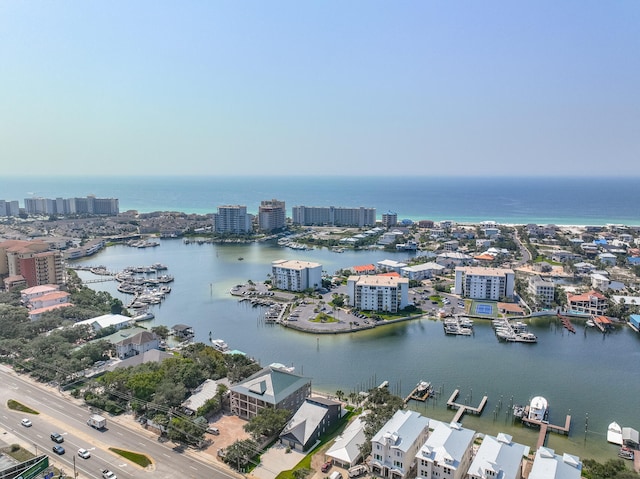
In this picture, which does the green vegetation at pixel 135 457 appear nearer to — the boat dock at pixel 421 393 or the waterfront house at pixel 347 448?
the waterfront house at pixel 347 448

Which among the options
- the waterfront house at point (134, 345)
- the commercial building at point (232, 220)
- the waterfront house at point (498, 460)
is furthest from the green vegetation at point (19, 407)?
the commercial building at point (232, 220)

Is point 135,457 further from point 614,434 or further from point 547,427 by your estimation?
point 614,434

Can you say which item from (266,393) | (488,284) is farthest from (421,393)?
(488,284)

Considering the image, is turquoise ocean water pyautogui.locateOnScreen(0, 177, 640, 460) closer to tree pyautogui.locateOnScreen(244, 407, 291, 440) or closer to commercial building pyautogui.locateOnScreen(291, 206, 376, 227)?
tree pyautogui.locateOnScreen(244, 407, 291, 440)

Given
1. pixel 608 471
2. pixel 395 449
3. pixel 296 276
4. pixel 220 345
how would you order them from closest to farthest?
pixel 608 471
pixel 395 449
pixel 220 345
pixel 296 276

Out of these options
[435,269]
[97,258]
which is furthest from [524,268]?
[97,258]

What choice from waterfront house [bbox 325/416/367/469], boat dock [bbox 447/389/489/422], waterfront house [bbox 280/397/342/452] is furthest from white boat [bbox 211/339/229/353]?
boat dock [bbox 447/389/489/422]
